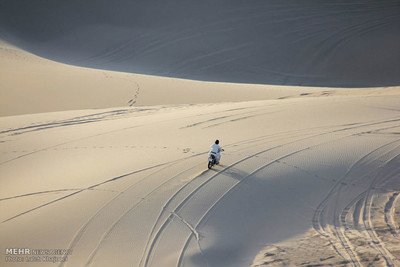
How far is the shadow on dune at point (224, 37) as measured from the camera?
34.4m

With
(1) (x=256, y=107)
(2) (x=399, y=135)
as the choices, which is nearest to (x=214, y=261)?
(2) (x=399, y=135)

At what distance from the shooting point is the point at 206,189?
8.55 meters

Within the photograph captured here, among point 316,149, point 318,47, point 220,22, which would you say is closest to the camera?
point 316,149

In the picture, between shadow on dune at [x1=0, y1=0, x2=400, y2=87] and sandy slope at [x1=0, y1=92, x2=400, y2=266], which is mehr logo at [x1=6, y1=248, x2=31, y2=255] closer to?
sandy slope at [x1=0, y1=92, x2=400, y2=266]

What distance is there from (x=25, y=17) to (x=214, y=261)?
4518 cm

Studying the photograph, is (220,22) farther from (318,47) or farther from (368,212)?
(368,212)

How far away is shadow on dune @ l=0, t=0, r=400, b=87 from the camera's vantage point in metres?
34.4

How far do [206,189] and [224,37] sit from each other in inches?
1285

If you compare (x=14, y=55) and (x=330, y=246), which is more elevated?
(x=14, y=55)

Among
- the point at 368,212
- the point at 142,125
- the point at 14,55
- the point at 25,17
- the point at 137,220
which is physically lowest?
the point at 368,212

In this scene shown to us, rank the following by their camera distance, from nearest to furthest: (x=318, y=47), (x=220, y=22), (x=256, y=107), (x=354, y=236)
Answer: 1. (x=354, y=236)
2. (x=256, y=107)
3. (x=318, y=47)
4. (x=220, y=22)

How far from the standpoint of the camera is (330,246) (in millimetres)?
6500

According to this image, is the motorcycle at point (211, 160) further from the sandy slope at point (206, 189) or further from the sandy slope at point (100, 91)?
the sandy slope at point (100, 91)

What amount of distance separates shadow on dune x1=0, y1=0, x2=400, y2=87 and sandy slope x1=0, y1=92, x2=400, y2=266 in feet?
67.2
